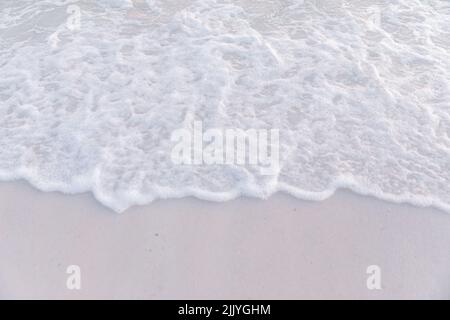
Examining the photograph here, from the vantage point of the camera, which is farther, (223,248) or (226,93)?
(226,93)

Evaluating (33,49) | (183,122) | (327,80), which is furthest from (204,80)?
Result: (33,49)

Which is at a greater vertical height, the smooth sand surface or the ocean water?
the ocean water

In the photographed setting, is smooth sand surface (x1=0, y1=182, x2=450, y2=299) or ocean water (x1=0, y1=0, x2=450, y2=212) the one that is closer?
smooth sand surface (x1=0, y1=182, x2=450, y2=299)

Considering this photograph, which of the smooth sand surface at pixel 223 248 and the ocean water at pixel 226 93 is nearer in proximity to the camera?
the smooth sand surface at pixel 223 248

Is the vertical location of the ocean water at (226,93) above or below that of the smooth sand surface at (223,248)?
above

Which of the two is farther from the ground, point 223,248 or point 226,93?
point 226,93
